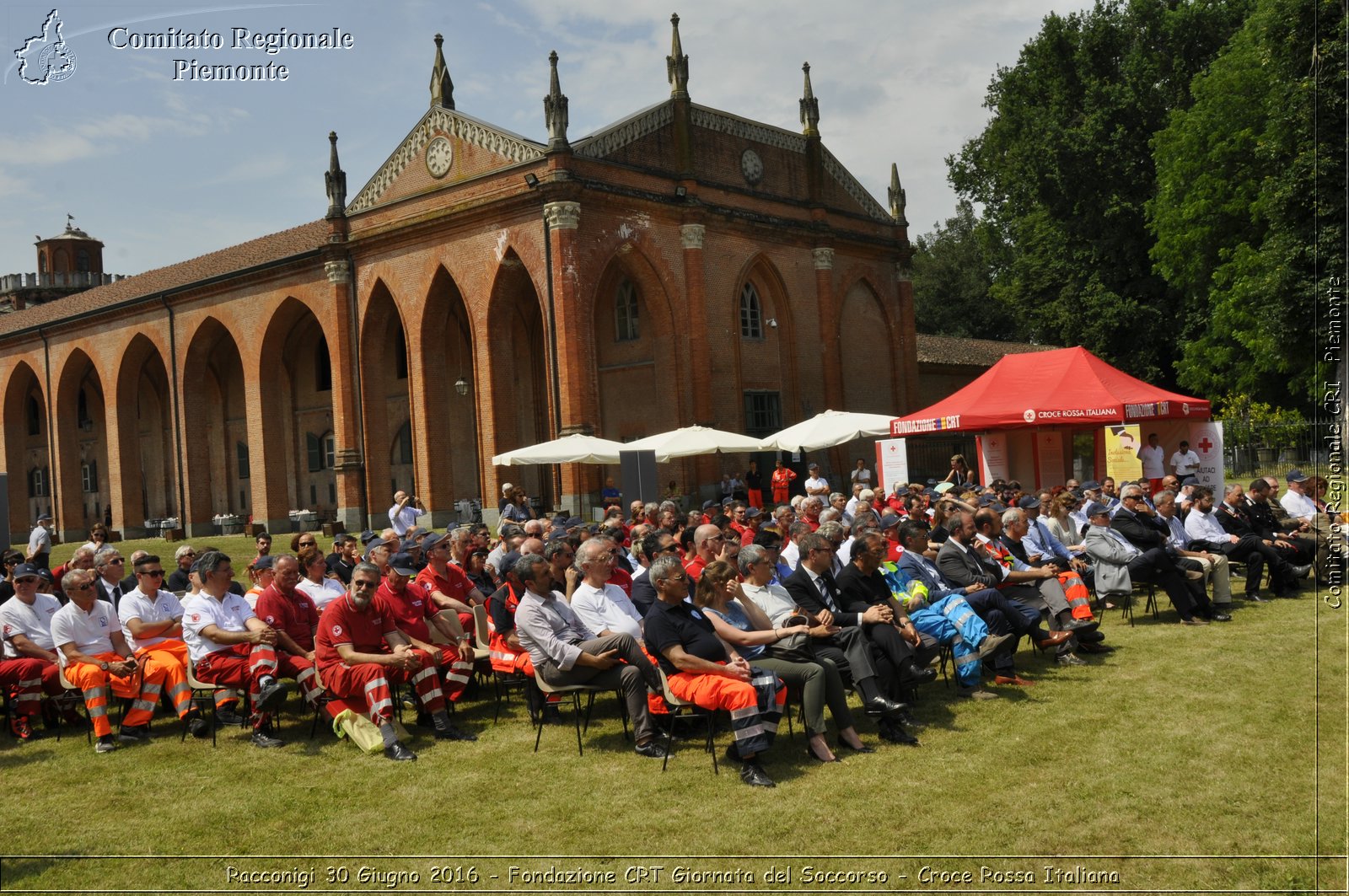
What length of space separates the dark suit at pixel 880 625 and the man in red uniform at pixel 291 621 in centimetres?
407

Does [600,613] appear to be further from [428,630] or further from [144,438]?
[144,438]

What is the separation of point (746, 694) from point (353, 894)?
2.60 meters

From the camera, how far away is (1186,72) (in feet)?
121

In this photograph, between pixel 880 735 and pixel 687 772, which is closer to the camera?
pixel 687 772

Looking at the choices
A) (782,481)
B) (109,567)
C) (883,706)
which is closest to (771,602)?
(883,706)

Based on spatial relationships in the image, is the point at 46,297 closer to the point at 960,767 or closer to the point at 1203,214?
the point at 1203,214

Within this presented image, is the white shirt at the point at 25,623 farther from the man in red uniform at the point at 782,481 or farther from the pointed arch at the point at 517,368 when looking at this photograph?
the man in red uniform at the point at 782,481

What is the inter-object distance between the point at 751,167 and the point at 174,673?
25669 mm

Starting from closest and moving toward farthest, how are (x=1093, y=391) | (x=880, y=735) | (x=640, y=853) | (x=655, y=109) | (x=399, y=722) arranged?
(x=640, y=853)
(x=880, y=735)
(x=399, y=722)
(x=1093, y=391)
(x=655, y=109)

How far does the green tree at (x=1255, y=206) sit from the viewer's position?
78.3ft

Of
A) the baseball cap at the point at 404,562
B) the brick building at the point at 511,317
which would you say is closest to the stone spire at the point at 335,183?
the brick building at the point at 511,317

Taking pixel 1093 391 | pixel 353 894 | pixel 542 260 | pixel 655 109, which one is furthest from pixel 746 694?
pixel 655 109

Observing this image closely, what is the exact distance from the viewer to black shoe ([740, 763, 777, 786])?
6.54 m

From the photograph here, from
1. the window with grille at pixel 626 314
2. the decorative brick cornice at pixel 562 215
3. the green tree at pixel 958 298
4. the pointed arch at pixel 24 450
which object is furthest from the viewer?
the green tree at pixel 958 298
